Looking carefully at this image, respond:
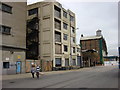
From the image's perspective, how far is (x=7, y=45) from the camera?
24.7 m

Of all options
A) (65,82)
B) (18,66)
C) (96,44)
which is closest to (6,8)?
(18,66)

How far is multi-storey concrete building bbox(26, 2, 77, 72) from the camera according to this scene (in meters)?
38.3

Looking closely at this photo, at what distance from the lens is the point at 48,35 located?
3888cm

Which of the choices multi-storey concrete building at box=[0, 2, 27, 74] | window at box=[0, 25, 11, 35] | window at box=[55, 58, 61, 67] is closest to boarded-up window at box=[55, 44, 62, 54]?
window at box=[55, 58, 61, 67]

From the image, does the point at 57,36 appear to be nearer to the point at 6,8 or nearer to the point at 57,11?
the point at 57,11

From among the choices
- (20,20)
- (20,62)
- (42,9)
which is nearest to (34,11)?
(42,9)

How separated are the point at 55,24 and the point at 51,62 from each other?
9200mm

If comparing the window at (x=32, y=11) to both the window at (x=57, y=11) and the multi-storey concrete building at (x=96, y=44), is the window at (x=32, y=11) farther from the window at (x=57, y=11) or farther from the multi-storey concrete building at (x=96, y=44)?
the multi-storey concrete building at (x=96, y=44)

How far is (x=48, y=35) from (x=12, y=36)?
1353 cm

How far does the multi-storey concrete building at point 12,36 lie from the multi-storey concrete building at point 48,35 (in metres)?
8.93

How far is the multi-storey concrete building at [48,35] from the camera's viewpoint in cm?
3831

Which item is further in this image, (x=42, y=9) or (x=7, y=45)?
(x=42, y=9)

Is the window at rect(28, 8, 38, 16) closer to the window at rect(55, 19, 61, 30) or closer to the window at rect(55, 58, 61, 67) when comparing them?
the window at rect(55, 19, 61, 30)

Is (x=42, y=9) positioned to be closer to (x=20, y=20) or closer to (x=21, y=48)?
(x=20, y=20)
